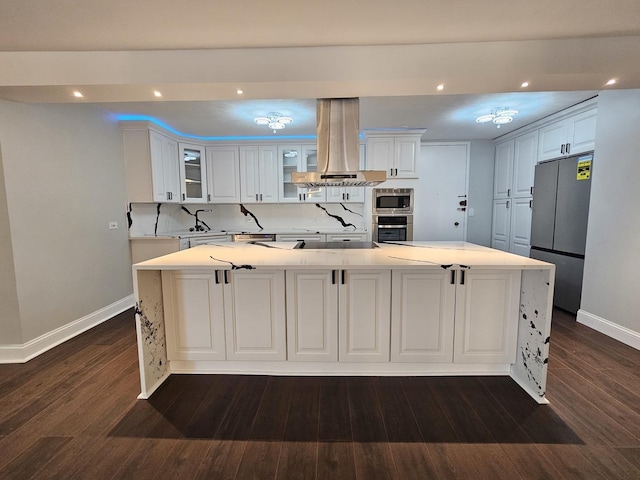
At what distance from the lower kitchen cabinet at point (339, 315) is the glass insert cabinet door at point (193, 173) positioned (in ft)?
10.7

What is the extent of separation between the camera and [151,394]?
2.09m

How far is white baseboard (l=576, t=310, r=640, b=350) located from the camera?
2.71 m

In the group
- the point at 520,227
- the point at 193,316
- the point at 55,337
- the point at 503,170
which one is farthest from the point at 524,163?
the point at 55,337

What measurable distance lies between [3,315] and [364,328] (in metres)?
3.06

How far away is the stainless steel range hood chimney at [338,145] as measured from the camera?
2.68m

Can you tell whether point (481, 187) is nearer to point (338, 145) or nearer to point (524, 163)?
point (524, 163)

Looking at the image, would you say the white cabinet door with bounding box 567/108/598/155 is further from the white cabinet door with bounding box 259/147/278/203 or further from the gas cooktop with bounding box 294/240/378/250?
the white cabinet door with bounding box 259/147/278/203

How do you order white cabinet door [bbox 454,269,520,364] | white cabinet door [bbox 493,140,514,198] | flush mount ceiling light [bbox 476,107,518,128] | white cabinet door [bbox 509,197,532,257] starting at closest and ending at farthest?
white cabinet door [bbox 454,269,520,364] < flush mount ceiling light [bbox 476,107,518,128] < white cabinet door [bbox 509,197,532,257] < white cabinet door [bbox 493,140,514,198]

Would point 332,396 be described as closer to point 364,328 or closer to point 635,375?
point 364,328

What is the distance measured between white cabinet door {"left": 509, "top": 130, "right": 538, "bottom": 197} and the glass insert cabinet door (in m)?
4.88

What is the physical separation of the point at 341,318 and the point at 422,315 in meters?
0.61

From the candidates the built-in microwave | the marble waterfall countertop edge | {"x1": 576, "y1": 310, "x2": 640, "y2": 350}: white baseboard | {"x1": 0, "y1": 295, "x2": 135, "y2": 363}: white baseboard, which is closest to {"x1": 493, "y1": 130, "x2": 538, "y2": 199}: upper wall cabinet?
the built-in microwave

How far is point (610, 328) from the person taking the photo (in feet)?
9.62

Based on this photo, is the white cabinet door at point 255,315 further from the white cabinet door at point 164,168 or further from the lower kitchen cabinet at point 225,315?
the white cabinet door at point 164,168
